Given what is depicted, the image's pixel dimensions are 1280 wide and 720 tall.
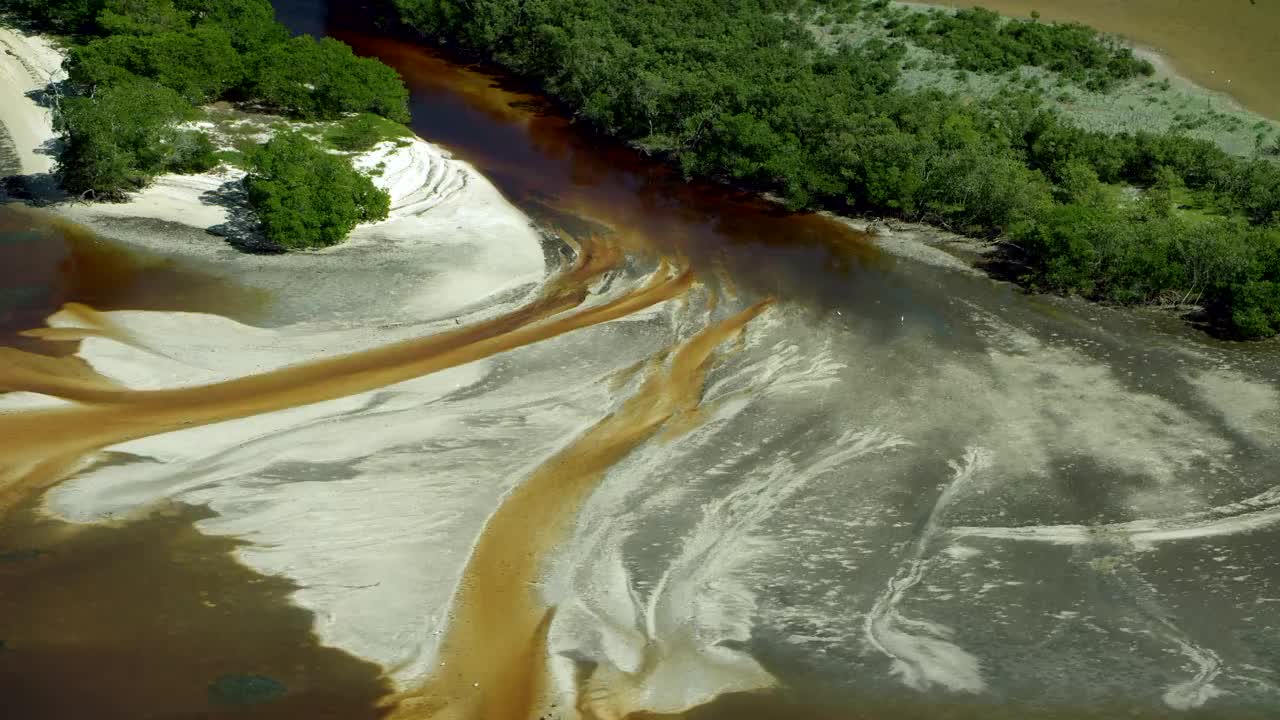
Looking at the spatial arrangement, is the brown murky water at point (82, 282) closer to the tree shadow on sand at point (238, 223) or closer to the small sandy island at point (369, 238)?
the small sandy island at point (369, 238)

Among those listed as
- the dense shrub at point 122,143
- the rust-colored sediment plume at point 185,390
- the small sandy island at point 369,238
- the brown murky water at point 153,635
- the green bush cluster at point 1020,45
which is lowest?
the brown murky water at point 153,635

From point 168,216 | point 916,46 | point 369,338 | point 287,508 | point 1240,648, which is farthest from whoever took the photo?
point 916,46

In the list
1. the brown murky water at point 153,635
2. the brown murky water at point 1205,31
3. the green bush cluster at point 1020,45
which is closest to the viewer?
the brown murky water at point 153,635

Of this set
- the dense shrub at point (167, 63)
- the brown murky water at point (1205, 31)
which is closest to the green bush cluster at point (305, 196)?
the dense shrub at point (167, 63)

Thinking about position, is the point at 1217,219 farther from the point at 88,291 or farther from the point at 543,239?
the point at 88,291

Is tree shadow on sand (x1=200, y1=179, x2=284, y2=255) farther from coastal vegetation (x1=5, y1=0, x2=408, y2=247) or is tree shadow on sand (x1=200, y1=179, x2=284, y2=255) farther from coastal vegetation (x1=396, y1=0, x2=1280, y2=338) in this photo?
coastal vegetation (x1=396, y1=0, x2=1280, y2=338)

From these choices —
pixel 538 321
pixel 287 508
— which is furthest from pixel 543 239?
pixel 287 508

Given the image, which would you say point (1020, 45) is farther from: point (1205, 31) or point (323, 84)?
point (323, 84)
